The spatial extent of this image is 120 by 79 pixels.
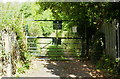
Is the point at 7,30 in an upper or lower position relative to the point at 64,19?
lower

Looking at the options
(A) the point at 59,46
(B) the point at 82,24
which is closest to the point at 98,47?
(B) the point at 82,24

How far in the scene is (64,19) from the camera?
7.38 metres

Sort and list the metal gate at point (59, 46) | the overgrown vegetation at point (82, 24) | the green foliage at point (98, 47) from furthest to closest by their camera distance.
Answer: the metal gate at point (59, 46) < the green foliage at point (98, 47) < the overgrown vegetation at point (82, 24)

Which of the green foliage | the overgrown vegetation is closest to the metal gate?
the overgrown vegetation

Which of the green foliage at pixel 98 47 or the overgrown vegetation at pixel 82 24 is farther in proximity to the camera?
the green foliage at pixel 98 47

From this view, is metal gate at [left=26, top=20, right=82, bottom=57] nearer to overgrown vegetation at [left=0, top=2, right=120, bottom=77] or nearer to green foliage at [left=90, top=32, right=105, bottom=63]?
overgrown vegetation at [left=0, top=2, right=120, bottom=77]

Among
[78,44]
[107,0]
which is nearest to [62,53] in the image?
[78,44]

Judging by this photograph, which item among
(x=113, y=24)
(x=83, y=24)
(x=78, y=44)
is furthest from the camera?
(x=78, y=44)

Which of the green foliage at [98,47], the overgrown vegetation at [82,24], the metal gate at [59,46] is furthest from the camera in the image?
the metal gate at [59,46]

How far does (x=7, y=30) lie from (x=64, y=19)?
3812 millimetres

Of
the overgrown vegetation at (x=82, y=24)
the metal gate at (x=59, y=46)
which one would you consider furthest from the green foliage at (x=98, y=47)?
the metal gate at (x=59, y=46)

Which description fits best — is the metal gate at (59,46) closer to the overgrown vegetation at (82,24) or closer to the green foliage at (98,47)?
the overgrown vegetation at (82,24)

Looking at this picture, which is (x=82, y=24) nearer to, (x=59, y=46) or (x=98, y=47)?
(x=98, y=47)

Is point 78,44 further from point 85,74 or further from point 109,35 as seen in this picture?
point 85,74
